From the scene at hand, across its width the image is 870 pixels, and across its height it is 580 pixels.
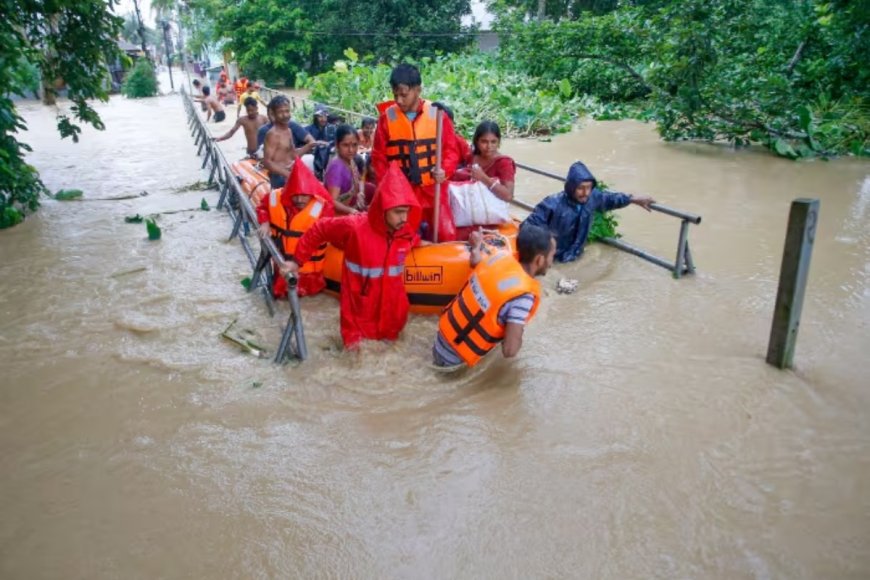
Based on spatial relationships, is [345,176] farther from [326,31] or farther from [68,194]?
[326,31]

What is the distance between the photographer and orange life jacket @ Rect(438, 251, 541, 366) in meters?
3.44

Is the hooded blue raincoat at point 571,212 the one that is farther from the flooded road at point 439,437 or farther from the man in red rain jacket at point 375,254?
Answer: the man in red rain jacket at point 375,254

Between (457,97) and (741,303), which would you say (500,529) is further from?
(457,97)

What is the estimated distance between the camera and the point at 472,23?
24938 millimetres

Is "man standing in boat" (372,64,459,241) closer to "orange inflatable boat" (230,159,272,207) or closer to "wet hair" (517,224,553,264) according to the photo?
"wet hair" (517,224,553,264)

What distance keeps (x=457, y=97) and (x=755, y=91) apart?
651cm

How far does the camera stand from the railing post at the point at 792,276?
11.8 feet

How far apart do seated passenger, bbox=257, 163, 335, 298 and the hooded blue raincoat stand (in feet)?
6.39

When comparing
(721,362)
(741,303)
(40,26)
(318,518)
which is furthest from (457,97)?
(318,518)

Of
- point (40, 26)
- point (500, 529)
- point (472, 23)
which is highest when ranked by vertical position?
point (472, 23)

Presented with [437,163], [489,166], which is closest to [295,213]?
[437,163]

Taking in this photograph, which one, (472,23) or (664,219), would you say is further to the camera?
(472,23)

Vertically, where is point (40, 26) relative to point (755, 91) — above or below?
above

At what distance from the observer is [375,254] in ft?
12.8
